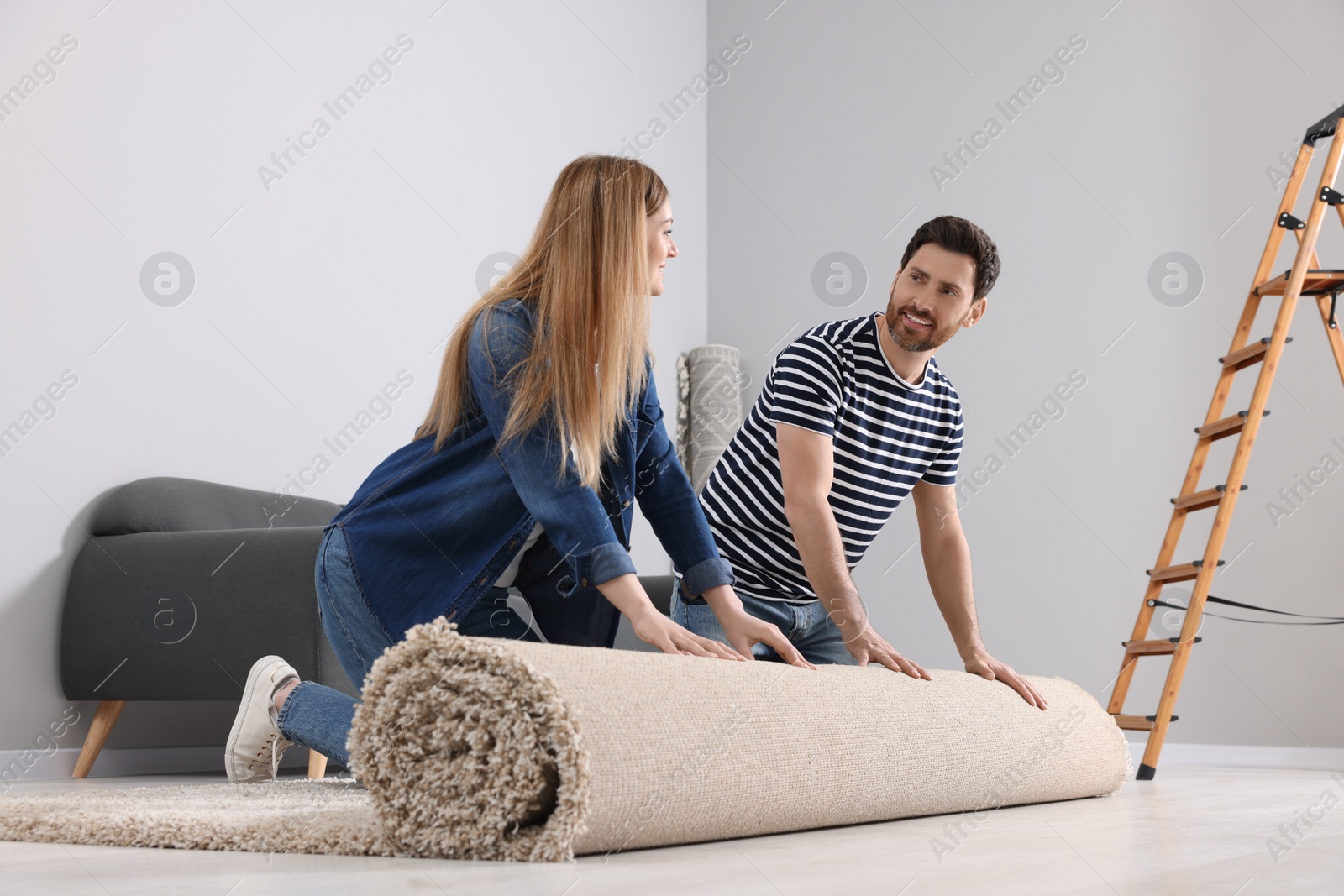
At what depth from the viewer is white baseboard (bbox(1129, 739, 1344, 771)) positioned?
11.7 feet

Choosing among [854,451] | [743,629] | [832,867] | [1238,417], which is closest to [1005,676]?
[854,451]

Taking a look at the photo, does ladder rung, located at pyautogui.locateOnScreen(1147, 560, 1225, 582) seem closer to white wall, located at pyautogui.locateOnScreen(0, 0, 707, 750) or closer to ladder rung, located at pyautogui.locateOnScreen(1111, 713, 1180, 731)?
ladder rung, located at pyautogui.locateOnScreen(1111, 713, 1180, 731)

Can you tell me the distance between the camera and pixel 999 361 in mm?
4254

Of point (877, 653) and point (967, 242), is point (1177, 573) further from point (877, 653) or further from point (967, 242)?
point (877, 653)

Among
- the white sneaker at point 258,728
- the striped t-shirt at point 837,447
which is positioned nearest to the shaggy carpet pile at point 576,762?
the white sneaker at point 258,728

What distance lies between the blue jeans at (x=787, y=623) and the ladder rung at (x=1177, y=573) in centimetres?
142

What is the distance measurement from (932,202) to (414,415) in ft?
6.88

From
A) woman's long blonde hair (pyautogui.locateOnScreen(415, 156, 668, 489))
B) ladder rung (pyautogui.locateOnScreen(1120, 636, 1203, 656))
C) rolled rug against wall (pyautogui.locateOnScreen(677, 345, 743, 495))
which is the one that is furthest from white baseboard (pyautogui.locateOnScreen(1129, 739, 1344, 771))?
woman's long blonde hair (pyautogui.locateOnScreen(415, 156, 668, 489))

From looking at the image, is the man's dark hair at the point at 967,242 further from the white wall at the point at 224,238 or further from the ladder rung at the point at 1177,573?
the white wall at the point at 224,238

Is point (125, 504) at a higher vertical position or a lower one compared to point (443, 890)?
lower

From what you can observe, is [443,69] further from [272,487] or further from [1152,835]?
[1152,835]

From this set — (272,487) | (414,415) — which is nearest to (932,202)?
(414,415)

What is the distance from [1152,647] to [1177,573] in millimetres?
205

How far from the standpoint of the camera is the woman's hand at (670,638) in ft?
4.32
